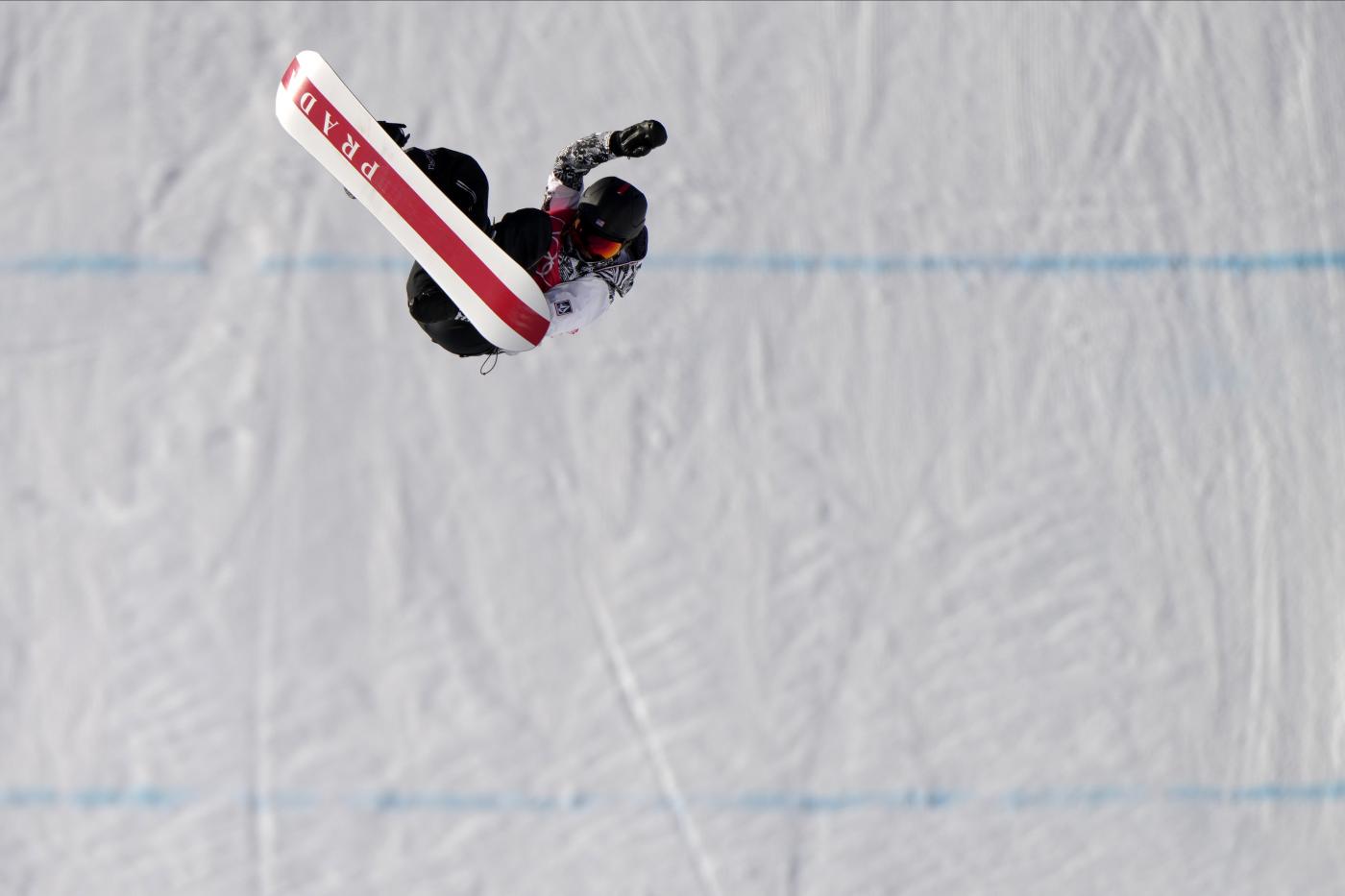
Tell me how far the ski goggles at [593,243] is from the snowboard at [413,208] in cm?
24

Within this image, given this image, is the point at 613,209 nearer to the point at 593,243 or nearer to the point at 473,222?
the point at 593,243

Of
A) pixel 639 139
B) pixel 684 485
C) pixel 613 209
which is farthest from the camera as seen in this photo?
pixel 684 485

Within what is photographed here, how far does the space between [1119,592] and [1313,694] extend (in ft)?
2.00

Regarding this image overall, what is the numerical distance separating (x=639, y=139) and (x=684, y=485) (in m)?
1.39

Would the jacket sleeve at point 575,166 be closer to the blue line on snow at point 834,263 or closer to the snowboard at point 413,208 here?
the snowboard at point 413,208

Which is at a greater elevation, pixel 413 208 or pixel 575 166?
pixel 575 166

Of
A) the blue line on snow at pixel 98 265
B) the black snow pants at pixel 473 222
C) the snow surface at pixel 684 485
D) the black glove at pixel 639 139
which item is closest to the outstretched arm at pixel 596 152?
the black glove at pixel 639 139

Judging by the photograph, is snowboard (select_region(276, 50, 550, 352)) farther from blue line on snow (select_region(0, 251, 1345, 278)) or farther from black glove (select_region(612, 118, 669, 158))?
blue line on snow (select_region(0, 251, 1345, 278))

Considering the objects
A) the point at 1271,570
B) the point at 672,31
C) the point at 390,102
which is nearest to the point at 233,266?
the point at 390,102

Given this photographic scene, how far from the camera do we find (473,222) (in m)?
2.07

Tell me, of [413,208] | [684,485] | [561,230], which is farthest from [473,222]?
[684,485]

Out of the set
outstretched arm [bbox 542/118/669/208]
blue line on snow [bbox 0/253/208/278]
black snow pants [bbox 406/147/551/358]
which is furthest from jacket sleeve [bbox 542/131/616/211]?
blue line on snow [bbox 0/253/208/278]

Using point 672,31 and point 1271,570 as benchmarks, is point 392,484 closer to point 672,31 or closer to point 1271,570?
point 672,31

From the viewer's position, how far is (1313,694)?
132 inches
